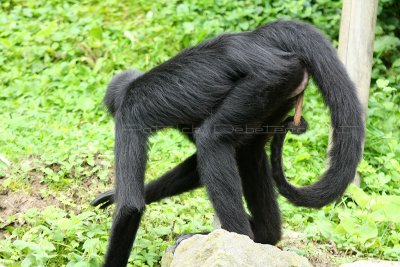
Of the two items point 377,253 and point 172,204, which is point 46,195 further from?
point 377,253

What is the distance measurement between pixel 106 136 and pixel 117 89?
6.52ft

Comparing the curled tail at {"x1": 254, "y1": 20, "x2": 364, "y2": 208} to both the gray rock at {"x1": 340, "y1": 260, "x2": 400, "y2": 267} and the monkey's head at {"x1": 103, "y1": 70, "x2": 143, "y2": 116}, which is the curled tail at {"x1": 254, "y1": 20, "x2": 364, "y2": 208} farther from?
the monkey's head at {"x1": 103, "y1": 70, "x2": 143, "y2": 116}

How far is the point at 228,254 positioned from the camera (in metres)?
4.43

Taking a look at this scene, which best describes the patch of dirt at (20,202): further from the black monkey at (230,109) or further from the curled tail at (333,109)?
the curled tail at (333,109)

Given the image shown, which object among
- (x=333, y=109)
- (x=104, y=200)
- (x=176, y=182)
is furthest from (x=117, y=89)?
(x=333, y=109)

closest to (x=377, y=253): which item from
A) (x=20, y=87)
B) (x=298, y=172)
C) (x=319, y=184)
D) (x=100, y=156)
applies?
(x=319, y=184)

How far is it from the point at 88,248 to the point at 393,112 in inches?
171

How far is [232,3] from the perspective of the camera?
10039 mm

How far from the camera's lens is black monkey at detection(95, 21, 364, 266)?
16.5 feet

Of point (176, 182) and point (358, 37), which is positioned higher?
point (358, 37)

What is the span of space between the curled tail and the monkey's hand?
1.82 m

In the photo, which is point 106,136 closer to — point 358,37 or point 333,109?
point 358,37

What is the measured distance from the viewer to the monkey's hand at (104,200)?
6248 millimetres

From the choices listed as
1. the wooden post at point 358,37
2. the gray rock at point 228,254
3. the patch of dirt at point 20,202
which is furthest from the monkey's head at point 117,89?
the wooden post at point 358,37
